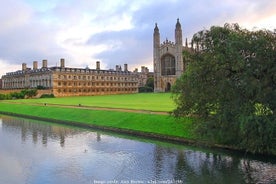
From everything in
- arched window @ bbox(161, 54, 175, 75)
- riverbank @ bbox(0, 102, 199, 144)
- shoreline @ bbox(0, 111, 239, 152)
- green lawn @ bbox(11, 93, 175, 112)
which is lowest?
shoreline @ bbox(0, 111, 239, 152)

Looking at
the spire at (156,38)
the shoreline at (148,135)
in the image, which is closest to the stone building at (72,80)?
the spire at (156,38)

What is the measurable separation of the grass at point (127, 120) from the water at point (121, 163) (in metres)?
2.01

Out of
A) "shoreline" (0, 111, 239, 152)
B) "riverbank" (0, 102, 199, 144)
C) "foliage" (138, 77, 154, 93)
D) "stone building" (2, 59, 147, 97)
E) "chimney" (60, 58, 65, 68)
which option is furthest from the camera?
"foliage" (138, 77, 154, 93)

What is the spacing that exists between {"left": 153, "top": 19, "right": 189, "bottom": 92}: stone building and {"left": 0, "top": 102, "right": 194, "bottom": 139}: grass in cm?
7039

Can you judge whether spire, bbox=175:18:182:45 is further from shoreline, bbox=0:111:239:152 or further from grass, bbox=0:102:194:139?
shoreline, bbox=0:111:239:152

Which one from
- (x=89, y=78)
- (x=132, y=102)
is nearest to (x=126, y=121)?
(x=132, y=102)

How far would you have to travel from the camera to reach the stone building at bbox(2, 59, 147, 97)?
102 m

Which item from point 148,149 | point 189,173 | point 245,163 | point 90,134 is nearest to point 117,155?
point 148,149

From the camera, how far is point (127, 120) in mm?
32500

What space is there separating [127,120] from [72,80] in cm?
7587

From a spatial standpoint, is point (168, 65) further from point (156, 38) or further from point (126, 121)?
point (126, 121)

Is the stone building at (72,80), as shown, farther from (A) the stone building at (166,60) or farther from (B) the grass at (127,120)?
(B) the grass at (127,120)

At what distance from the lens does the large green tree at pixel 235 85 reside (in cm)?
1827

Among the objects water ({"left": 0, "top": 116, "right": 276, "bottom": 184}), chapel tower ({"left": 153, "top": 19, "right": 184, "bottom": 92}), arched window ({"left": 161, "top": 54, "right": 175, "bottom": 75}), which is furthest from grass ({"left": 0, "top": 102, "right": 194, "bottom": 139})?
arched window ({"left": 161, "top": 54, "right": 175, "bottom": 75})
